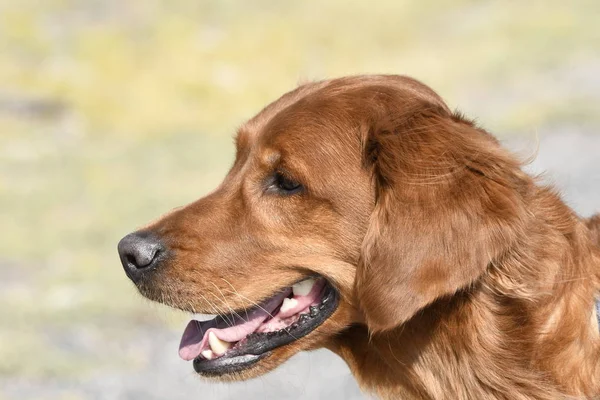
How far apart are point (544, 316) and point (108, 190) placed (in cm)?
1237

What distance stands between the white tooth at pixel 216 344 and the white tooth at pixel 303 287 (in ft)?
1.34

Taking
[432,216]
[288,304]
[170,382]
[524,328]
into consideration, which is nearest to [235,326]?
[288,304]

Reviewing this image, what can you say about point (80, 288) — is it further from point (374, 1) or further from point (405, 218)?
point (374, 1)

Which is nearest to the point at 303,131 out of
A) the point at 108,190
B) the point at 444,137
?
the point at 444,137

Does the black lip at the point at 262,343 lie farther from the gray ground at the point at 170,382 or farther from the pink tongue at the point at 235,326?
the gray ground at the point at 170,382

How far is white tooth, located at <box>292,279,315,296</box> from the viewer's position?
15.2ft

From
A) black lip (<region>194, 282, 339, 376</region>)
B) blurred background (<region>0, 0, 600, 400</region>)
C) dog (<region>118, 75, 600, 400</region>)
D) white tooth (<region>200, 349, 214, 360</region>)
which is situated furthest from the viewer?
blurred background (<region>0, 0, 600, 400</region>)

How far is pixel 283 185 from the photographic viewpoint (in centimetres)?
465

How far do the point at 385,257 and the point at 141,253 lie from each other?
1.18 meters

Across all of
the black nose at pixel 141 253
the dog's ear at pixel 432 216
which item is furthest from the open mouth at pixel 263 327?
the black nose at pixel 141 253

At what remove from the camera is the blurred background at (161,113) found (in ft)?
30.2

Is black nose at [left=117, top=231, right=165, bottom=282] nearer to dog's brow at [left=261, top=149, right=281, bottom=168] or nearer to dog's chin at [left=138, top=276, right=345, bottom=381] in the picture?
dog's chin at [left=138, top=276, right=345, bottom=381]

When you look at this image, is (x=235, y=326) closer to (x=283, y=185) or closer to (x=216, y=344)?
(x=216, y=344)

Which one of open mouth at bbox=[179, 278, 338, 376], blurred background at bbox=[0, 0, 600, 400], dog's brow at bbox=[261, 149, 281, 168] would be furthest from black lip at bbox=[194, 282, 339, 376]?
blurred background at bbox=[0, 0, 600, 400]
